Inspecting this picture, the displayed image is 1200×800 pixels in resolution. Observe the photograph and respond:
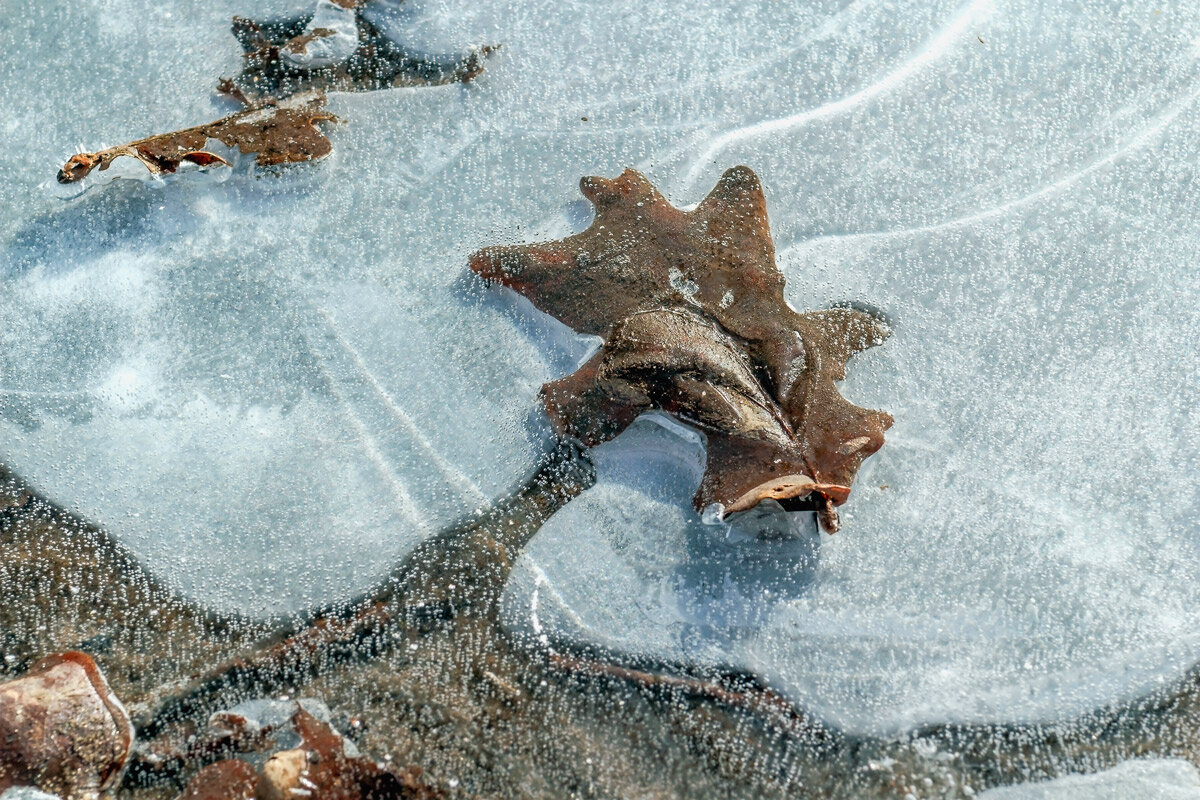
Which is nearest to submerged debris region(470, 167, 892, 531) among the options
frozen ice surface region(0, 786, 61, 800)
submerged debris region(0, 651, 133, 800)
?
submerged debris region(0, 651, 133, 800)

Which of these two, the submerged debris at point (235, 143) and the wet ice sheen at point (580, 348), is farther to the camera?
the submerged debris at point (235, 143)

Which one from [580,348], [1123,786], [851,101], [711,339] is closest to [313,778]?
[580,348]

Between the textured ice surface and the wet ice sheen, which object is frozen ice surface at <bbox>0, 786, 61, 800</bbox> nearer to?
the wet ice sheen

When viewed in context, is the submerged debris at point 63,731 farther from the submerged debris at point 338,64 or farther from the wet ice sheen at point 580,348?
the submerged debris at point 338,64

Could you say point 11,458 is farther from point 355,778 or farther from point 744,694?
point 744,694

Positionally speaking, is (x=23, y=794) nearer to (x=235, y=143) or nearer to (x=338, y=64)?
(x=235, y=143)

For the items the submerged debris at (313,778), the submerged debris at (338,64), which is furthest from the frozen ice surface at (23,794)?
the submerged debris at (338,64)
